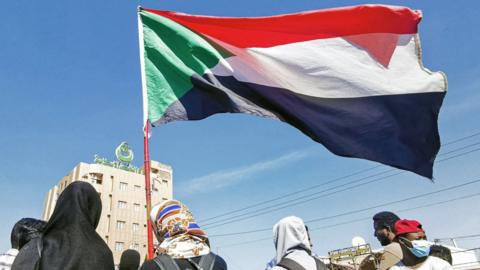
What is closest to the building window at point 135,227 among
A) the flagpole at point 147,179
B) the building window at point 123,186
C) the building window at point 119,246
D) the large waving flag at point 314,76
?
the building window at point 119,246

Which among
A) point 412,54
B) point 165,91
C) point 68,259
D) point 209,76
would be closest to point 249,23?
point 209,76

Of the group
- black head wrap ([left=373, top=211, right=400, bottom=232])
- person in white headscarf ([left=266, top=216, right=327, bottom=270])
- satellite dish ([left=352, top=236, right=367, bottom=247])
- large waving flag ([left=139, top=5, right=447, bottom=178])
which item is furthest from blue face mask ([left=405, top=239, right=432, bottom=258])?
satellite dish ([left=352, top=236, right=367, bottom=247])

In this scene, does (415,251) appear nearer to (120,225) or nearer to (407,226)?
(407,226)

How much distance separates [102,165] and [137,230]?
397 inches

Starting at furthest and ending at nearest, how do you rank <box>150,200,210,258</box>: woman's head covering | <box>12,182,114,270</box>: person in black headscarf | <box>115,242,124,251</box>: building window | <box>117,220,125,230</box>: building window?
<box>117,220,125,230</box>: building window → <box>115,242,124,251</box>: building window → <box>150,200,210,258</box>: woman's head covering → <box>12,182,114,270</box>: person in black headscarf

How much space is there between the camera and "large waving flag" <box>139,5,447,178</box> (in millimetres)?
4918

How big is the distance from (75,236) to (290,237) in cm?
156

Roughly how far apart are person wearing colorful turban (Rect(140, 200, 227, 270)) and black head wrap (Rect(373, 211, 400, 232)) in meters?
2.08

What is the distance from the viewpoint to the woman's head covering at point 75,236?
224 cm

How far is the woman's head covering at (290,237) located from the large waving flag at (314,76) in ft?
6.59

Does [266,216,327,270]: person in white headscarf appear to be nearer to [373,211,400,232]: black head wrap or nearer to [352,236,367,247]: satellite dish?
[373,211,400,232]: black head wrap

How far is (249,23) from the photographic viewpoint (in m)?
5.81

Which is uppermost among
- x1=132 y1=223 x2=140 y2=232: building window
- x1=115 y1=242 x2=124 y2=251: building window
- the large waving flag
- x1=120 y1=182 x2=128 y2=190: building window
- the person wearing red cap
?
x1=120 y1=182 x2=128 y2=190: building window

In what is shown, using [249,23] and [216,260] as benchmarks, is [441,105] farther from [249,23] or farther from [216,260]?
[216,260]
